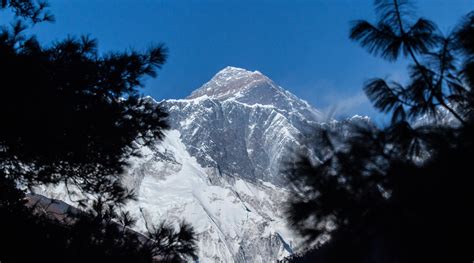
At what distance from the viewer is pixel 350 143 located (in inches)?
143

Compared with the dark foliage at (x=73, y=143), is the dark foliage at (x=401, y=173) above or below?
below

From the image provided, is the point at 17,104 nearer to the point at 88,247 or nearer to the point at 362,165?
the point at 88,247

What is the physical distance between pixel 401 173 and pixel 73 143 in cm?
396

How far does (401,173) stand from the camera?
3.12 meters

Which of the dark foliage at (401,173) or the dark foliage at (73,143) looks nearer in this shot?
the dark foliage at (401,173)

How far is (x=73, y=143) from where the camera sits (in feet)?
17.7

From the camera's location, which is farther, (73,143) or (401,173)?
(73,143)

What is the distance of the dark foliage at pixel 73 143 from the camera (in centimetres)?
481

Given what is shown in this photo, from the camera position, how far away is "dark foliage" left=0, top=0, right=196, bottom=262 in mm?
4808

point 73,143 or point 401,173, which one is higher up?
point 73,143

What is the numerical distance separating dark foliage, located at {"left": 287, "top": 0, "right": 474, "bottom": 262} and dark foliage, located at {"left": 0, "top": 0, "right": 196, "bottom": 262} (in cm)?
261

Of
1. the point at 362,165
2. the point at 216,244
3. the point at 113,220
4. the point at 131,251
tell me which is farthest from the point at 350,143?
the point at 216,244

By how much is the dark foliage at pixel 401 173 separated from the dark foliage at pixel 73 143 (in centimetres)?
261

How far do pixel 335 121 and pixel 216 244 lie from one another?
177 m
